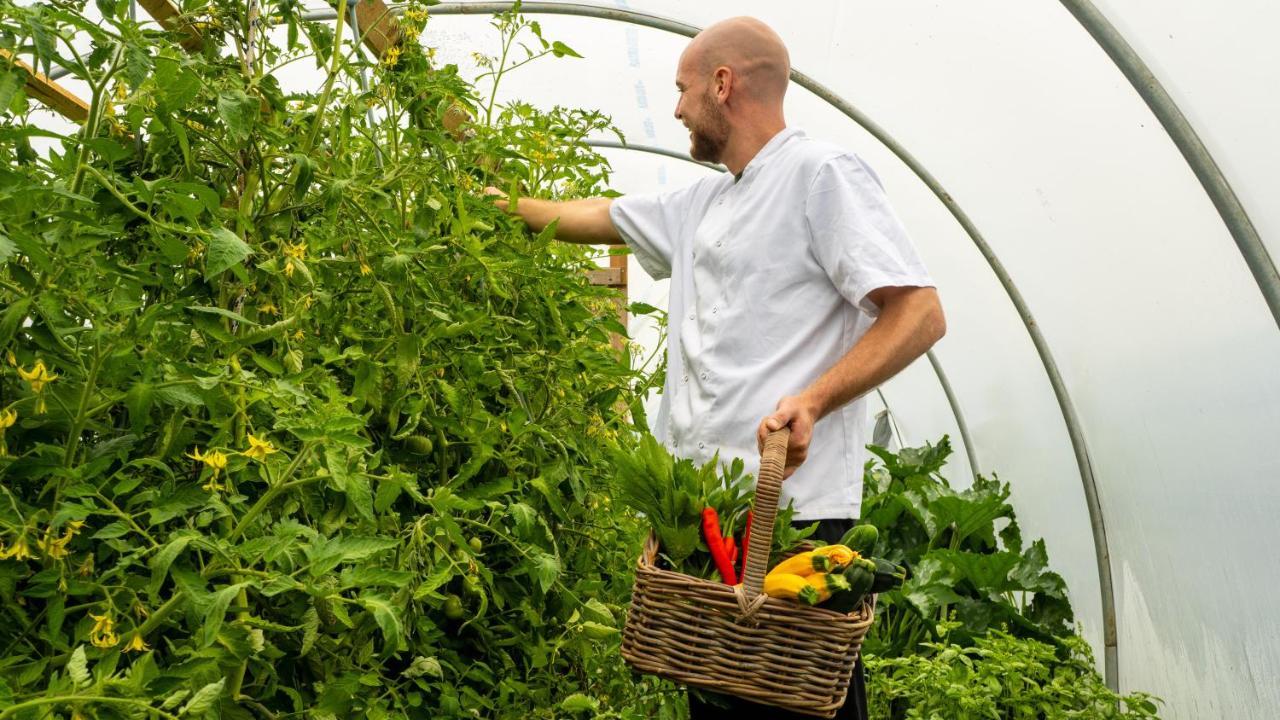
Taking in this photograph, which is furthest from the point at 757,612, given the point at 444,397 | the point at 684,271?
the point at 684,271

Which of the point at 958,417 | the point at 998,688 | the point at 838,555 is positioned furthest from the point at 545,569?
the point at 958,417

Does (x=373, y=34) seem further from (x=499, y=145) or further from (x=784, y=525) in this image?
(x=784, y=525)

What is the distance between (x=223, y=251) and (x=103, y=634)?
0.43 meters

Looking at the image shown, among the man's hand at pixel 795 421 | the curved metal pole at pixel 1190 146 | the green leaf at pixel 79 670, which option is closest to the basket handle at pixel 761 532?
the man's hand at pixel 795 421

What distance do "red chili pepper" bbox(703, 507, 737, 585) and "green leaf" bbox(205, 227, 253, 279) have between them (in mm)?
867

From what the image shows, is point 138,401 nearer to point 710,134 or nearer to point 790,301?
point 790,301

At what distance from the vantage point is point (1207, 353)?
3199 mm

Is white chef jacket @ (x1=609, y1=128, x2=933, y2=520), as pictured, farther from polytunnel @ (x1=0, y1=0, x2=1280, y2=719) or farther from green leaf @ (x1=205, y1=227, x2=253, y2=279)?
green leaf @ (x1=205, y1=227, x2=253, y2=279)

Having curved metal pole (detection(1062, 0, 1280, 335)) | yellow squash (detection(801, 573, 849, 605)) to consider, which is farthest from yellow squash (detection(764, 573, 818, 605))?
curved metal pole (detection(1062, 0, 1280, 335))

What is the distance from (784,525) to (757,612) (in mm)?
205

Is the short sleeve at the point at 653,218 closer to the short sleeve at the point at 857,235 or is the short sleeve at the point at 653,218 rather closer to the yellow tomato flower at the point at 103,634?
the short sleeve at the point at 857,235

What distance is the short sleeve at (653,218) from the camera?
9.00 ft

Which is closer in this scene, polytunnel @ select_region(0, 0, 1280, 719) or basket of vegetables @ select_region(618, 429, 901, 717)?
basket of vegetables @ select_region(618, 429, 901, 717)

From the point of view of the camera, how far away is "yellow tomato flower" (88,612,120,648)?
1229 mm
